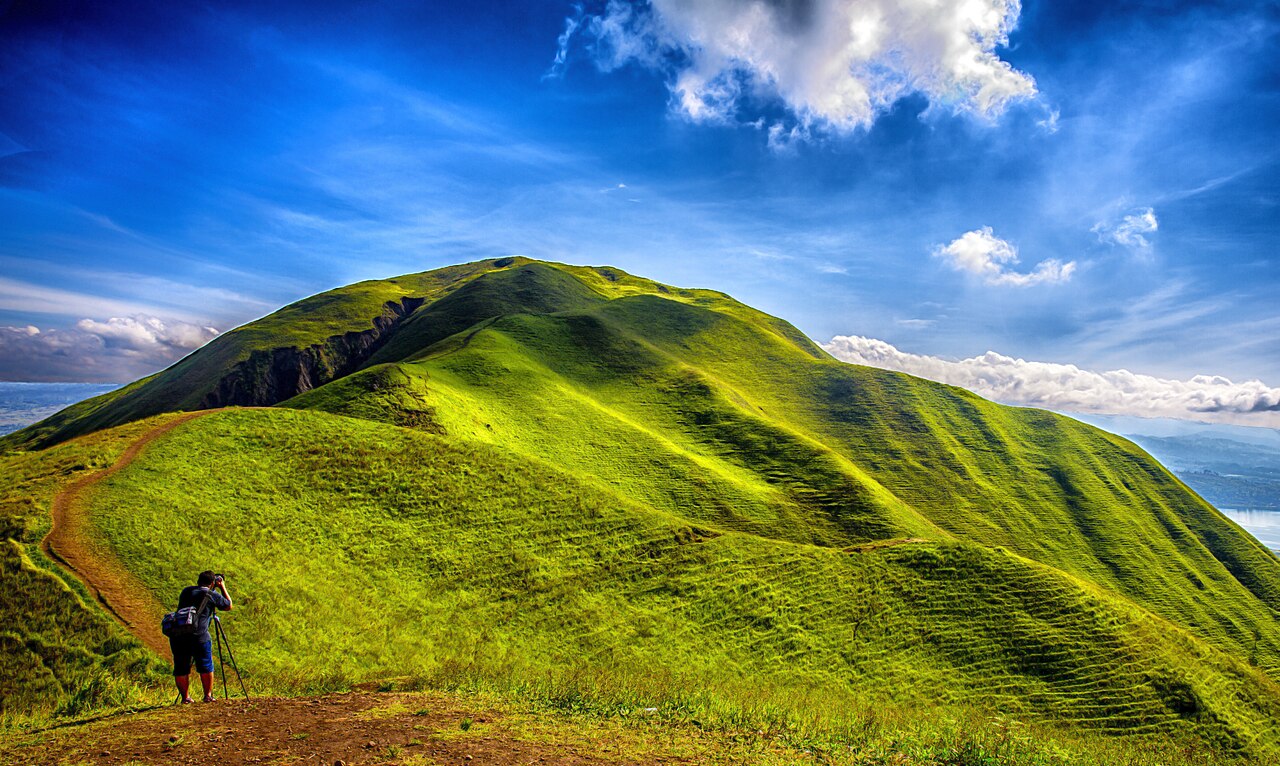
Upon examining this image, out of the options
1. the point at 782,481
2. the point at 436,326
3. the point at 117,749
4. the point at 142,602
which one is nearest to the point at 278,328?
the point at 436,326

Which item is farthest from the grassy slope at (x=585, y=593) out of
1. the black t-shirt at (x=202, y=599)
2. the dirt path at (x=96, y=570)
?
the black t-shirt at (x=202, y=599)

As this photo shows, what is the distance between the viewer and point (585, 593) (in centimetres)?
3469

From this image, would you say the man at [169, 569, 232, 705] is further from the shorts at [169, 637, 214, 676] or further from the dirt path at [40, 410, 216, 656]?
the dirt path at [40, 410, 216, 656]

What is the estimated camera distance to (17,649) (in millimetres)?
18312

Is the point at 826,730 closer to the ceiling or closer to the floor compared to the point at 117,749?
closer to the floor

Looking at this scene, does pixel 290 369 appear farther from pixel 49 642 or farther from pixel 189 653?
pixel 189 653

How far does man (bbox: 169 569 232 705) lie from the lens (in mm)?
13641

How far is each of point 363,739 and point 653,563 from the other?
28.1 m

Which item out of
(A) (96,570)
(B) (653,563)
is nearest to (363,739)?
(A) (96,570)

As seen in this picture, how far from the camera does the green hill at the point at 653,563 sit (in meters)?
27.4

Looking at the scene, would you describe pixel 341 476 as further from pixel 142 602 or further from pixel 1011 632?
pixel 1011 632

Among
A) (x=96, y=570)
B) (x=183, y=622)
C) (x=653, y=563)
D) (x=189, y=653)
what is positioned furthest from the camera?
(x=653, y=563)

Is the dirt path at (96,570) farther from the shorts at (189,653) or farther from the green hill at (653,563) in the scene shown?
the shorts at (189,653)

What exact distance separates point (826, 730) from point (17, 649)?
81.1 feet
